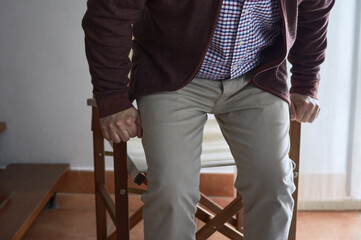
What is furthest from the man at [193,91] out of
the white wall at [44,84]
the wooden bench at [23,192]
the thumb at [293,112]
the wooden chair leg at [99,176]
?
the white wall at [44,84]

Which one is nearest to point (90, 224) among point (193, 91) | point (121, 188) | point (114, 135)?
point (121, 188)

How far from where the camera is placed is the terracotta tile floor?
75.7 inches

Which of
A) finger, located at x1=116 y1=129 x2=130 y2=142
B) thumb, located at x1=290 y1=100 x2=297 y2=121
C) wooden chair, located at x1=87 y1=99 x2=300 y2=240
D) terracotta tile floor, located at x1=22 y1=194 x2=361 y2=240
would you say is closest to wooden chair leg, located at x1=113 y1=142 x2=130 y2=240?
wooden chair, located at x1=87 y1=99 x2=300 y2=240

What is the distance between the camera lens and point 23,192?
200 centimetres

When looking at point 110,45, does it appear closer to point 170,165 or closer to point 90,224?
point 170,165

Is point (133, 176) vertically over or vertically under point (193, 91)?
under

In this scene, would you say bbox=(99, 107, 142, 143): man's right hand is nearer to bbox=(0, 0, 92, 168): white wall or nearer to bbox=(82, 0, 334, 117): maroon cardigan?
bbox=(82, 0, 334, 117): maroon cardigan

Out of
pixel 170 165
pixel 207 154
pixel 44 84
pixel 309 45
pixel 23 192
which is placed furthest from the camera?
pixel 44 84

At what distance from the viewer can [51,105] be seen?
218cm

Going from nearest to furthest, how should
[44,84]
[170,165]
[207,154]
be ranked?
1. [170,165]
2. [207,154]
3. [44,84]

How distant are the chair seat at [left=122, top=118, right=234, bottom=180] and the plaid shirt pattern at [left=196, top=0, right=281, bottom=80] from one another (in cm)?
32

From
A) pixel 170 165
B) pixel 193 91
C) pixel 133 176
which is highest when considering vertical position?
pixel 193 91

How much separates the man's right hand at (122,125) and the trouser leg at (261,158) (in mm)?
202

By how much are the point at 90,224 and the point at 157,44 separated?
43.0 inches
